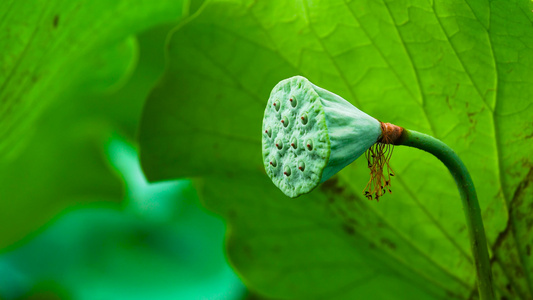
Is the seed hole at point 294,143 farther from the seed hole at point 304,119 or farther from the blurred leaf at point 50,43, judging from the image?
the blurred leaf at point 50,43

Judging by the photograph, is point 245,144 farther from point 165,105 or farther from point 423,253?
point 423,253

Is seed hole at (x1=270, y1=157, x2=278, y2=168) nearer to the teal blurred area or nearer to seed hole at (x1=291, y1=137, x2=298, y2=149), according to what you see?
seed hole at (x1=291, y1=137, x2=298, y2=149)

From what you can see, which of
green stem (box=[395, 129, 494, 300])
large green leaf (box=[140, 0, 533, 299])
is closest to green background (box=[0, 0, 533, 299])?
large green leaf (box=[140, 0, 533, 299])

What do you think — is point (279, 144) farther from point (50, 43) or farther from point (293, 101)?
point (50, 43)

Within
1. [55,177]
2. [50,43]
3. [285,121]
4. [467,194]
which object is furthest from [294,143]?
[55,177]

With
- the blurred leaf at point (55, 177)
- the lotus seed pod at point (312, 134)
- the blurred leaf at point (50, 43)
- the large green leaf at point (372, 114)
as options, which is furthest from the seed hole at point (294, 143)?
the blurred leaf at point (55, 177)

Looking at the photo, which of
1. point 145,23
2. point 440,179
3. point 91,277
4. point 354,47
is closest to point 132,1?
point 145,23
